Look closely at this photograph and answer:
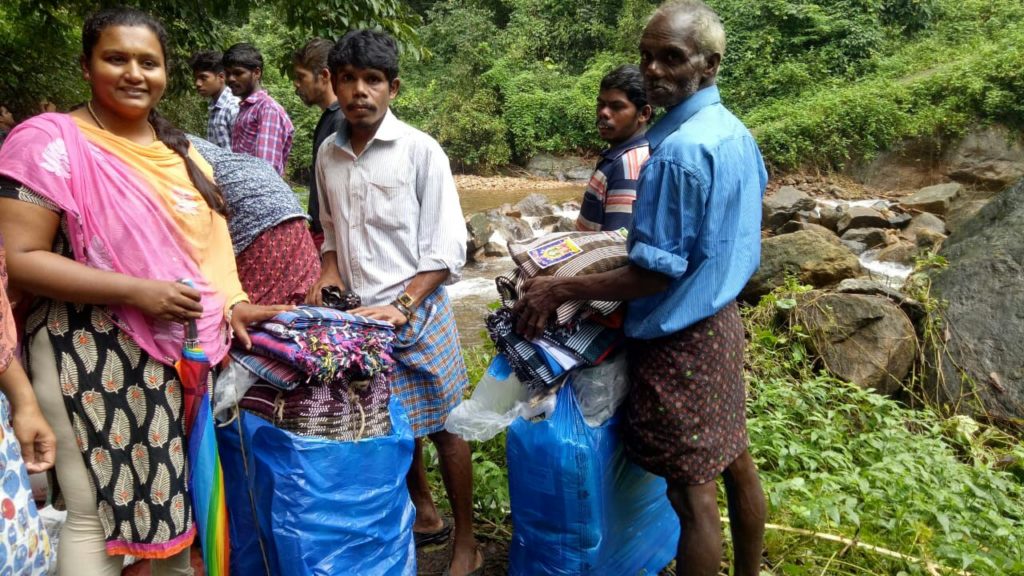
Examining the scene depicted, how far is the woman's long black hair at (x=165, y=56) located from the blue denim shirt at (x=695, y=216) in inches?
45.5

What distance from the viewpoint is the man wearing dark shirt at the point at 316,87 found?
3559 mm

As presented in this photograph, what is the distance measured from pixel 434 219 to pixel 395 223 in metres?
0.13

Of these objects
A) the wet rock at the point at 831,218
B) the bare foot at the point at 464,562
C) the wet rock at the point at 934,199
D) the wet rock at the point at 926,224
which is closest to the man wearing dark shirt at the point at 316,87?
the bare foot at the point at 464,562

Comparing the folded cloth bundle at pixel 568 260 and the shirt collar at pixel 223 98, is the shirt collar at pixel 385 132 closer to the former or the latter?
the folded cloth bundle at pixel 568 260


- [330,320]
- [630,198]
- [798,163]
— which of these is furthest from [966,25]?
[330,320]

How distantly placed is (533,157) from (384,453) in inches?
695

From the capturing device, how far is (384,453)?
6.93 feet

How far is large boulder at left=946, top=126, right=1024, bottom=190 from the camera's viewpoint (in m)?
12.9

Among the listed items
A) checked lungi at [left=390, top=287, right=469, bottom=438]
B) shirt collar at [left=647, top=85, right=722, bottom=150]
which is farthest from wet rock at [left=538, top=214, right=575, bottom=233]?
shirt collar at [left=647, top=85, right=722, bottom=150]

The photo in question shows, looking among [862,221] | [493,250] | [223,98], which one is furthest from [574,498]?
[862,221]

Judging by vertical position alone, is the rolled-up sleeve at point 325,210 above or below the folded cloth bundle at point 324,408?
above

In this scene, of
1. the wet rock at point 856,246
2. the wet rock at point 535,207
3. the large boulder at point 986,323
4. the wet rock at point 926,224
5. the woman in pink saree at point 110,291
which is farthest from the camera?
the wet rock at point 535,207

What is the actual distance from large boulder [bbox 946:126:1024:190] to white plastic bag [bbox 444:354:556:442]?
13.4m

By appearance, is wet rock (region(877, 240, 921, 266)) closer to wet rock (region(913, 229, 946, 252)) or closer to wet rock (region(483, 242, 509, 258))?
wet rock (region(913, 229, 946, 252))
